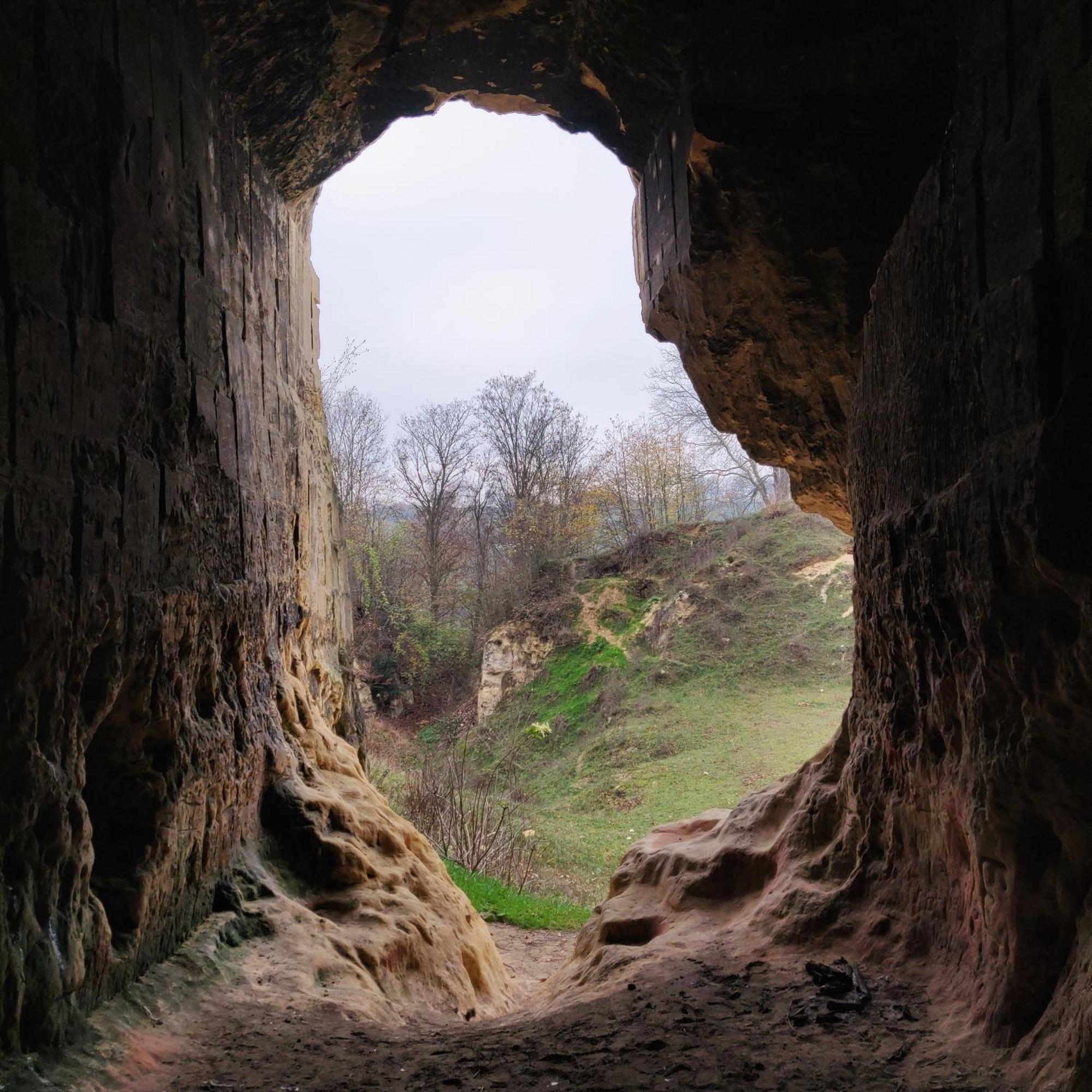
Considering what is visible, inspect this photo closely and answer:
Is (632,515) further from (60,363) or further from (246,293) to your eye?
(60,363)

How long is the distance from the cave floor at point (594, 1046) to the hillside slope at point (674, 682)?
8.21 meters

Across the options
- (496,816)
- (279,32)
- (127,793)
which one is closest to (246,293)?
(279,32)

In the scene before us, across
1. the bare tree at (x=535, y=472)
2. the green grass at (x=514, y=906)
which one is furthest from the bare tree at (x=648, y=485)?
the green grass at (x=514, y=906)

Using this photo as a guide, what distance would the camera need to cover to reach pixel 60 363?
2.55m

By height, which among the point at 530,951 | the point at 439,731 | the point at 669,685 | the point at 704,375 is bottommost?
the point at 530,951

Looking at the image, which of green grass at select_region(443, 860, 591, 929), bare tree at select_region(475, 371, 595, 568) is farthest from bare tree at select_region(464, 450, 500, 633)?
green grass at select_region(443, 860, 591, 929)

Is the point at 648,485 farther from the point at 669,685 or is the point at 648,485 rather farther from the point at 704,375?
the point at 704,375

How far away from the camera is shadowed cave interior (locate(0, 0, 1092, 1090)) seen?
7.58ft

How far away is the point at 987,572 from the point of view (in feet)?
8.09

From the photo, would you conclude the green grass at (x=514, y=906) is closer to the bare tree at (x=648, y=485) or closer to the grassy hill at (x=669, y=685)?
the grassy hill at (x=669, y=685)

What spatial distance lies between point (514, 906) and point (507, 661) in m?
11.9

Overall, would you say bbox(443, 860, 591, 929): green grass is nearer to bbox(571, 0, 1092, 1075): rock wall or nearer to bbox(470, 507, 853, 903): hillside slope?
bbox(470, 507, 853, 903): hillside slope

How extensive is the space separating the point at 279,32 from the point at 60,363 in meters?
2.81

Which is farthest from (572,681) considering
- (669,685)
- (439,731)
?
(439,731)
